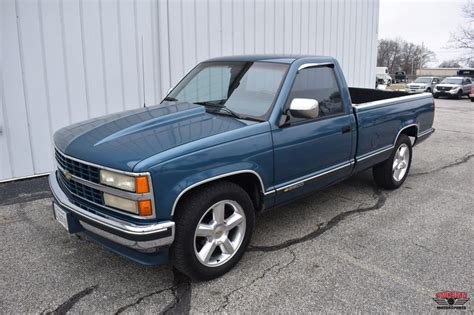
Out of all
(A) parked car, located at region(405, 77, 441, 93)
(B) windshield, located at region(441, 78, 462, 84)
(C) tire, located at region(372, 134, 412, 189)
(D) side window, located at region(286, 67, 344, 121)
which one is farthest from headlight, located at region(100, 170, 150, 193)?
(A) parked car, located at region(405, 77, 441, 93)

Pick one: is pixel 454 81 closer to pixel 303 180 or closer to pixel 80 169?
pixel 303 180

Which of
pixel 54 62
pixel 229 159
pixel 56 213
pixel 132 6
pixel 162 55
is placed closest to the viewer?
pixel 229 159

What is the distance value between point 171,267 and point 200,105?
5.17 feet

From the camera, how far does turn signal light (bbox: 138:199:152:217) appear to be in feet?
9.01

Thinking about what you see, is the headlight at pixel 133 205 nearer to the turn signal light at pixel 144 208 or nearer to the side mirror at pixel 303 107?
the turn signal light at pixel 144 208

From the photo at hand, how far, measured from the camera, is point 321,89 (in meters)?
4.28

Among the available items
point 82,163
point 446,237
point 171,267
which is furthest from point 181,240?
point 446,237

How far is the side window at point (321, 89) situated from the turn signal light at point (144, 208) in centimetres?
173

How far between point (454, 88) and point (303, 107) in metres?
27.1

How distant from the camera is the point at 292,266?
11.6ft

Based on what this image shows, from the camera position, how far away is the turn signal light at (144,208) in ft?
9.01

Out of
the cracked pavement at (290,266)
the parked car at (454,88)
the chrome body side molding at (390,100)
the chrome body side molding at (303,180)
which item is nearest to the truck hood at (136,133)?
the chrome body side molding at (303,180)

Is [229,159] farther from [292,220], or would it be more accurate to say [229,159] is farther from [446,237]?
[446,237]

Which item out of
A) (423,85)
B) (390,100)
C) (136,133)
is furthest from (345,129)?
(423,85)
